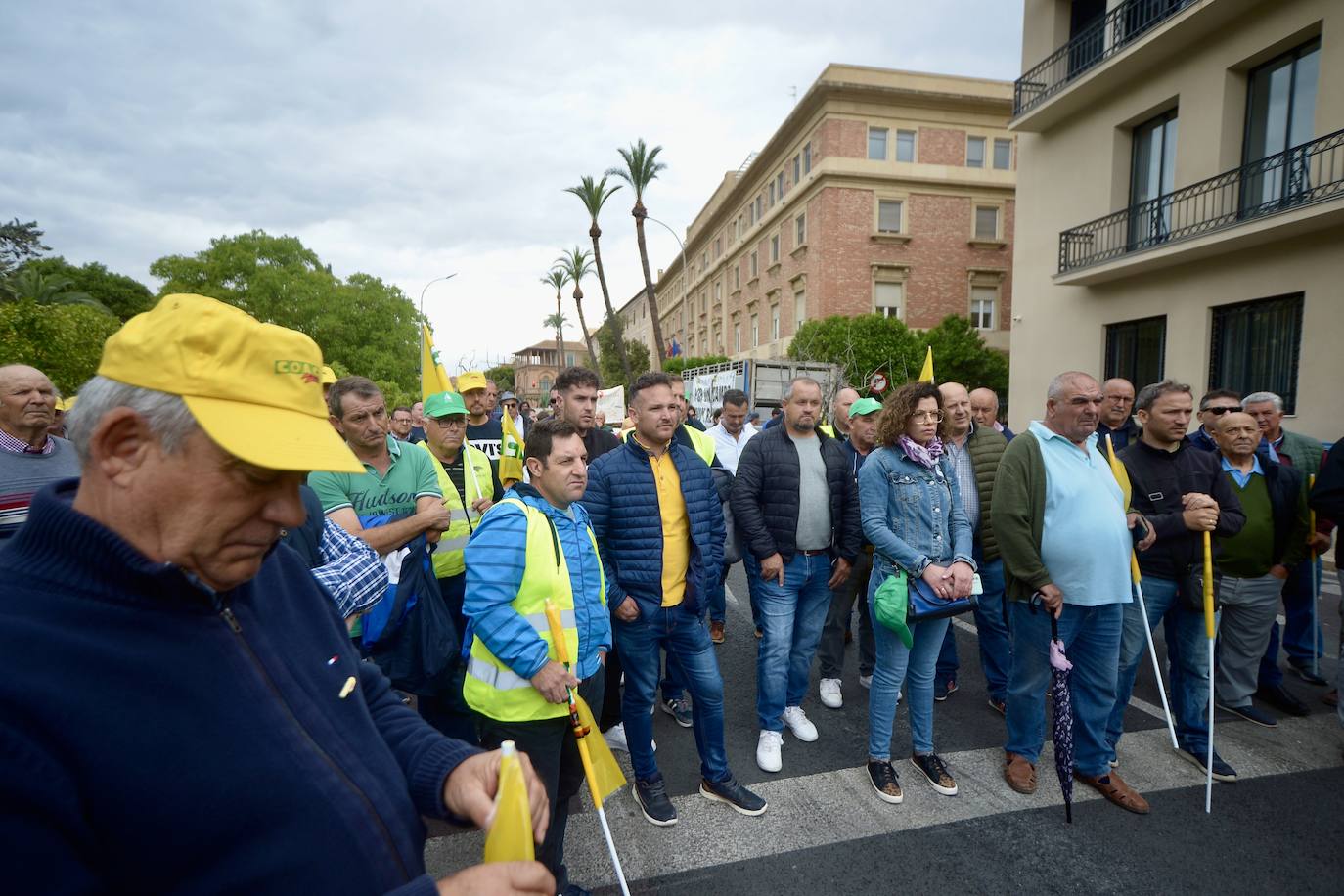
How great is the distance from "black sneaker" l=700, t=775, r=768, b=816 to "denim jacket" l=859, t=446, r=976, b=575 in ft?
4.68

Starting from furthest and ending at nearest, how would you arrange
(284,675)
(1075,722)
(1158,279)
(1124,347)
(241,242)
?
(241,242) < (1124,347) < (1158,279) < (1075,722) < (284,675)

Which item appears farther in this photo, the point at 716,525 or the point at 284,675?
the point at 716,525

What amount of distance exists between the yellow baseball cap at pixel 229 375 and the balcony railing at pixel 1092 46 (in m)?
16.4

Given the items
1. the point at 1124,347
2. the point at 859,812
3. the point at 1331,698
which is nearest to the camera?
the point at 859,812

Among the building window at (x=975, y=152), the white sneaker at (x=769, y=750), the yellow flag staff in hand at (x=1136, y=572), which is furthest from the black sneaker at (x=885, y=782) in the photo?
the building window at (x=975, y=152)

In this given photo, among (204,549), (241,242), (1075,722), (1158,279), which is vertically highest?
(241,242)

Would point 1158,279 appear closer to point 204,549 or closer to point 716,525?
point 716,525

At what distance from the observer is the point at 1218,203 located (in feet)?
39.6

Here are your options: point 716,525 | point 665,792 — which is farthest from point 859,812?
point 716,525

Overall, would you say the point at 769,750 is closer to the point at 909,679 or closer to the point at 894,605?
the point at 909,679

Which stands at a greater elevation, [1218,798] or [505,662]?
[505,662]

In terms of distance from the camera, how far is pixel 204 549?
1.02 metres

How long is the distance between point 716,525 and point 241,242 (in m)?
38.4

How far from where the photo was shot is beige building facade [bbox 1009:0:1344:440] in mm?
10562
